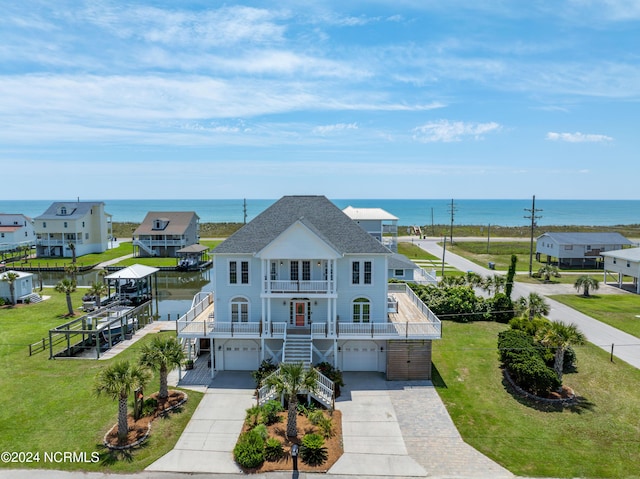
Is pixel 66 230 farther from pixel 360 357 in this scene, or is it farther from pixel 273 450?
pixel 273 450

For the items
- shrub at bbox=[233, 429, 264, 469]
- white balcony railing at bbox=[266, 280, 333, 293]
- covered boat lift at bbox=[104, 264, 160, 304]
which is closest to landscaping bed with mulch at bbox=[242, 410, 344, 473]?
shrub at bbox=[233, 429, 264, 469]

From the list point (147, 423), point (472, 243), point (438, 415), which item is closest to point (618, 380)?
point (438, 415)

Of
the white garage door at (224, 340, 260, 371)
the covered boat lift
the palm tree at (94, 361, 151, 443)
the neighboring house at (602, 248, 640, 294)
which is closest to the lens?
the palm tree at (94, 361, 151, 443)

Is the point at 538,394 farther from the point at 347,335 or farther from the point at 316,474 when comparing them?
the point at 316,474

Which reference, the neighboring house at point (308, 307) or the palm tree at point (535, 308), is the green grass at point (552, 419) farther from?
the palm tree at point (535, 308)

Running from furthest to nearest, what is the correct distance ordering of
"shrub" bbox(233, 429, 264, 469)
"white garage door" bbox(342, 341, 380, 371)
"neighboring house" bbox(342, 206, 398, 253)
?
"neighboring house" bbox(342, 206, 398, 253) < "white garage door" bbox(342, 341, 380, 371) < "shrub" bbox(233, 429, 264, 469)

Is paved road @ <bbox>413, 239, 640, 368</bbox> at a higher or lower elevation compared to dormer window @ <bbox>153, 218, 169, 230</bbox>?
lower

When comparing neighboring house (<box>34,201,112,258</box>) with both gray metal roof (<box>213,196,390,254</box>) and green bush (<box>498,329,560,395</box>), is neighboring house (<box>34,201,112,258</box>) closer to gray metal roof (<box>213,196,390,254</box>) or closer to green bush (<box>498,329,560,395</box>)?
gray metal roof (<box>213,196,390,254</box>)
